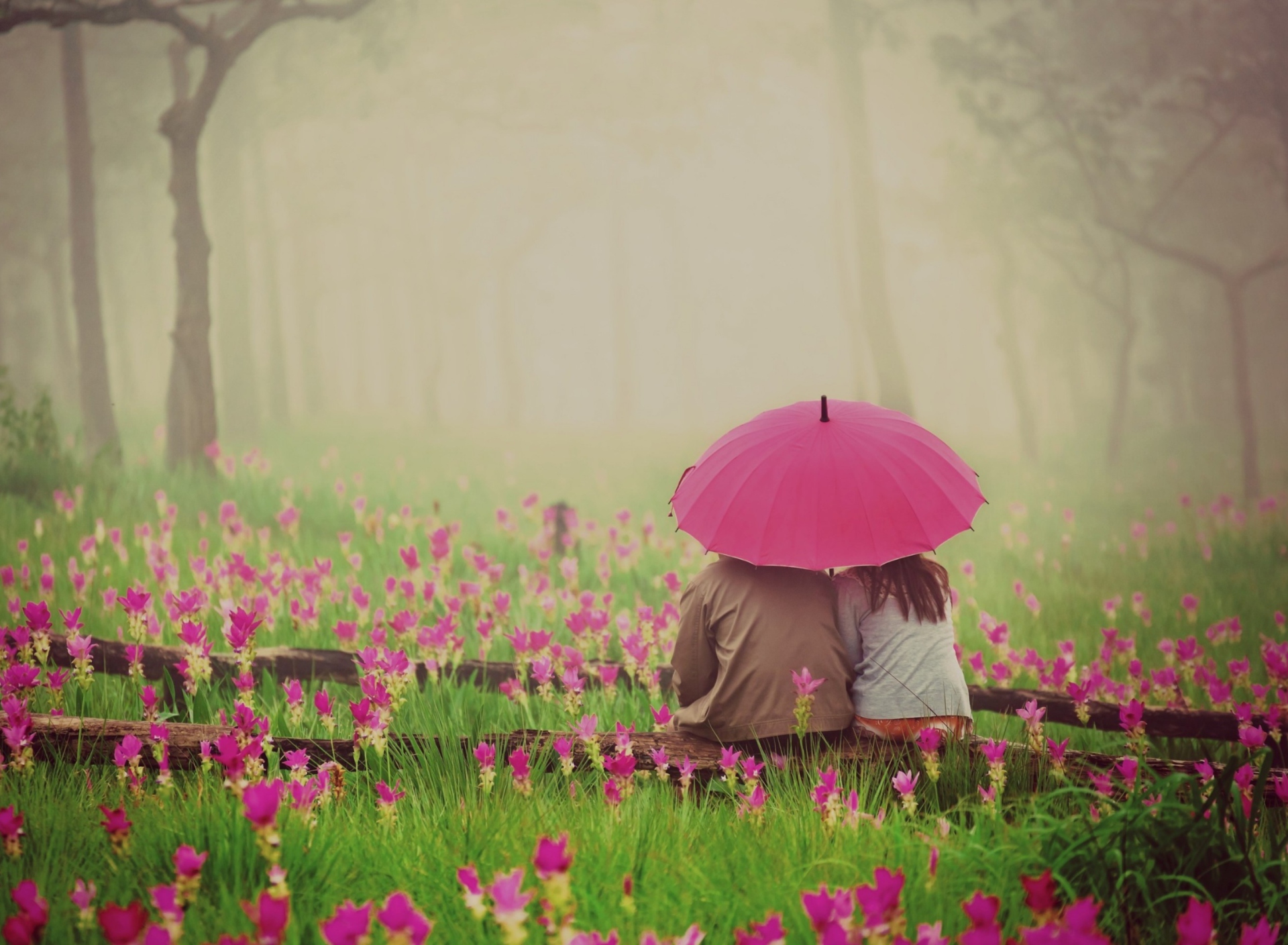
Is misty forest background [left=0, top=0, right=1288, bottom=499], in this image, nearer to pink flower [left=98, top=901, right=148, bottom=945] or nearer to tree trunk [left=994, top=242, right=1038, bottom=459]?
tree trunk [left=994, top=242, right=1038, bottom=459]

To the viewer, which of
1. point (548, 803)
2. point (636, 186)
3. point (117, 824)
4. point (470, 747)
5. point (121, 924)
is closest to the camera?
point (121, 924)

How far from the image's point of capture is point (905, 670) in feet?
A: 10.6

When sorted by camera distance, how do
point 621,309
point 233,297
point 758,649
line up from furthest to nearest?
point 621,309 < point 233,297 < point 758,649

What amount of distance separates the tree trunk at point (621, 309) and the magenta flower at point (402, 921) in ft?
61.4

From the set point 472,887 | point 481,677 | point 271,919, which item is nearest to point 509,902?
point 472,887

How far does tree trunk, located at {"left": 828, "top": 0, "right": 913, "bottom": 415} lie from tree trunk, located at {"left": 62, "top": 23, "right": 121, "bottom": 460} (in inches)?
380

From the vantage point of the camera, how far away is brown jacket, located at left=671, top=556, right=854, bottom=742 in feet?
10.5

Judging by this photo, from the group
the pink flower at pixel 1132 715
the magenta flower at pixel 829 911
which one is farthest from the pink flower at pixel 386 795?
the pink flower at pixel 1132 715

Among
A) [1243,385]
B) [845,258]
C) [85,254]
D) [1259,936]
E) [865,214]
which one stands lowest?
[1259,936]

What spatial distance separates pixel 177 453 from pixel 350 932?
9.95 meters

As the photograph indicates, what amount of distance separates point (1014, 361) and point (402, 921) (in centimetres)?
1893

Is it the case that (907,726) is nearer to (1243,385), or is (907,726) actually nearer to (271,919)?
(271,919)

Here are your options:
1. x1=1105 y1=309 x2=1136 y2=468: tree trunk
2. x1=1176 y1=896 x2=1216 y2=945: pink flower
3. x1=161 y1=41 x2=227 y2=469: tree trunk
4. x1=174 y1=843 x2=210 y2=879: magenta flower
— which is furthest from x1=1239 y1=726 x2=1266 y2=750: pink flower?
x1=1105 y1=309 x2=1136 y2=468: tree trunk

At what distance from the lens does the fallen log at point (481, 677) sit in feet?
13.5
